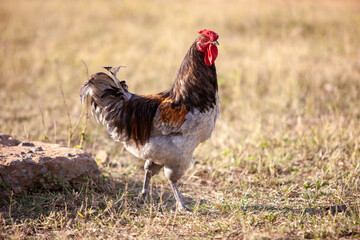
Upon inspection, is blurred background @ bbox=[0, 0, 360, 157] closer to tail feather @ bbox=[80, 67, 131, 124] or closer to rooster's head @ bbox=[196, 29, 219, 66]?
tail feather @ bbox=[80, 67, 131, 124]

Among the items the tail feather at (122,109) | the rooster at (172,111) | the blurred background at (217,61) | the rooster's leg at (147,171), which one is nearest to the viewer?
the rooster at (172,111)

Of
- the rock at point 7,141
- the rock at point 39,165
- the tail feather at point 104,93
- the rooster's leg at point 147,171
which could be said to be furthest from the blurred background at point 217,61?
the rooster's leg at point 147,171

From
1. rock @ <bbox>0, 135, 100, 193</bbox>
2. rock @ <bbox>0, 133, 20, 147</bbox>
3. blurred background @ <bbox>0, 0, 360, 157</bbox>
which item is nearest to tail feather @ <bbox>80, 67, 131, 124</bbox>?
rock @ <bbox>0, 135, 100, 193</bbox>

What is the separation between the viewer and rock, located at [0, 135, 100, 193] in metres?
3.68

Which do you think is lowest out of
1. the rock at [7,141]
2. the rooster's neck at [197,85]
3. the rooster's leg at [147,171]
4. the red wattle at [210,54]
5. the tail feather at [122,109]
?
the rooster's leg at [147,171]

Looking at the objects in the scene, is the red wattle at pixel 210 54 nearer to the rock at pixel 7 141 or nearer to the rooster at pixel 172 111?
the rooster at pixel 172 111

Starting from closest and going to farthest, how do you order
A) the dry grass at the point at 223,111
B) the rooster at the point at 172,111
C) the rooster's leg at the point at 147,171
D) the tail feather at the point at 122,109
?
the dry grass at the point at 223,111, the rooster at the point at 172,111, the tail feather at the point at 122,109, the rooster's leg at the point at 147,171

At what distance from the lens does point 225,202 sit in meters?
3.95

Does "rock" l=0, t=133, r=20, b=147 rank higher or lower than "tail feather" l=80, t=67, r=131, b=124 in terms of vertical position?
lower

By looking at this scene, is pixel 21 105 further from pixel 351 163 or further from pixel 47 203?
pixel 351 163

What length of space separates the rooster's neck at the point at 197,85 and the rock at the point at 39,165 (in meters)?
1.42

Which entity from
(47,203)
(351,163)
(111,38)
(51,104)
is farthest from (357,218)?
(111,38)

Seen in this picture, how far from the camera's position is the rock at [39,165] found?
368cm

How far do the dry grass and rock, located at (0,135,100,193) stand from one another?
0.19 metres
